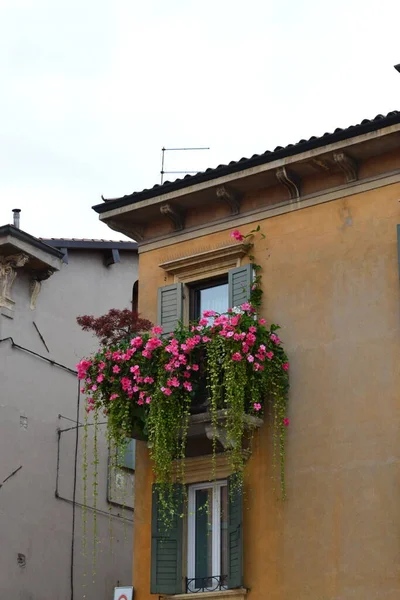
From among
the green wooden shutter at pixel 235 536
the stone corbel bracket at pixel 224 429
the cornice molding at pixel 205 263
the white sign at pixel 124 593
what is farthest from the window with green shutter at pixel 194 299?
the white sign at pixel 124 593

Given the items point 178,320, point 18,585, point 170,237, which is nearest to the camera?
point 178,320

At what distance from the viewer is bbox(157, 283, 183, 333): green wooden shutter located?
1923cm

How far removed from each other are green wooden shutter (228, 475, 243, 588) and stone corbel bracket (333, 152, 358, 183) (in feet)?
14.8

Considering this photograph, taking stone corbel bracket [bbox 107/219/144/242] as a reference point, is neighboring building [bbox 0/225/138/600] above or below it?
below

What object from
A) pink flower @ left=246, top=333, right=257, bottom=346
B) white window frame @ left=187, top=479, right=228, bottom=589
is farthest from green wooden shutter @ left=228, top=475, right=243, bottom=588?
pink flower @ left=246, top=333, right=257, bottom=346

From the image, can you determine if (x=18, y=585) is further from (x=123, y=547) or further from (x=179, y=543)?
(x=179, y=543)

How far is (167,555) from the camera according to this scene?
1802cm

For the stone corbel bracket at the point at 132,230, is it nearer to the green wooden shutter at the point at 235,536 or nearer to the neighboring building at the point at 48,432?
the neighboring building at the point at 48,432

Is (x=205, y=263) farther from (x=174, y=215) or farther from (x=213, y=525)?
(x=213, y=525)

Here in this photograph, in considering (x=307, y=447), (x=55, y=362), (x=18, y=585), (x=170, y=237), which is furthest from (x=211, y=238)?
(x=18, y=585)

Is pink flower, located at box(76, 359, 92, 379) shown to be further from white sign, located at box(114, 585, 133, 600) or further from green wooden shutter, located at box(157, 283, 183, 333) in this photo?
white sign, located at box(114, 585, 133, 600)

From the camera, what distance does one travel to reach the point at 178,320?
18422 millimetres

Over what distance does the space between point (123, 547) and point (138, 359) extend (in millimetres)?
7095

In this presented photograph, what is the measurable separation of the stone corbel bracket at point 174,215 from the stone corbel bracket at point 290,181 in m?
1.96
